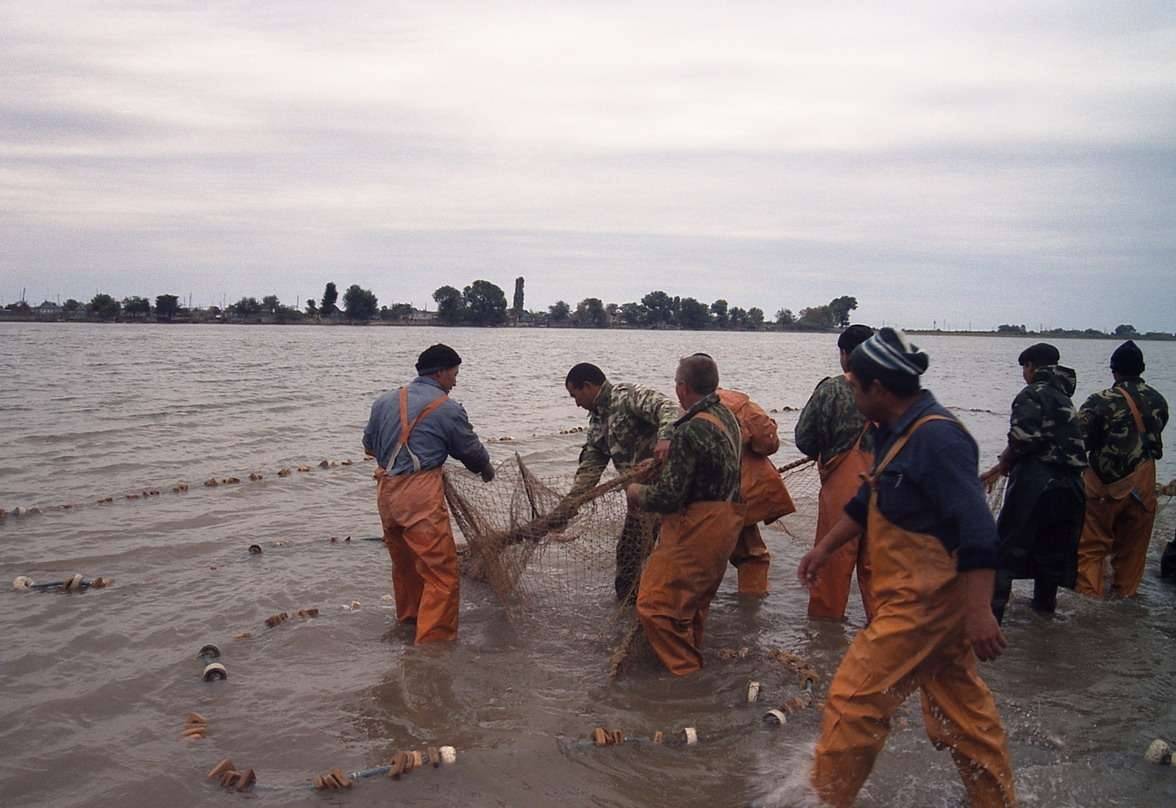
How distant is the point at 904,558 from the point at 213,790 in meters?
3.41

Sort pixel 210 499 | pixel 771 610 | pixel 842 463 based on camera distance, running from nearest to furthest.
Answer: pixel 842 463, pixel 771 610, pixel 210 499

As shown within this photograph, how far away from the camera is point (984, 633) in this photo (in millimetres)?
3201

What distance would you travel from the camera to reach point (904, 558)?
3471mm

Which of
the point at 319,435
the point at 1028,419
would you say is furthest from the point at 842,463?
the point at 319,435

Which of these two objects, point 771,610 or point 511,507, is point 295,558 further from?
point 771,610

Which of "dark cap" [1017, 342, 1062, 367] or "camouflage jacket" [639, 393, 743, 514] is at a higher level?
"dark cap" [1017, 342, 1062, 367]

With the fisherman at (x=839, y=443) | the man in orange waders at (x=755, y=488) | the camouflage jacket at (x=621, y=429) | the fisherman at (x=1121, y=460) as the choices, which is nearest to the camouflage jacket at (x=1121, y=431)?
the fisherman at (x=1121, y=460)

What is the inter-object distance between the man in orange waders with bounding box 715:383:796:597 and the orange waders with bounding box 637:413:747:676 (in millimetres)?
994

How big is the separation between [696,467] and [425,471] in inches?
77.5

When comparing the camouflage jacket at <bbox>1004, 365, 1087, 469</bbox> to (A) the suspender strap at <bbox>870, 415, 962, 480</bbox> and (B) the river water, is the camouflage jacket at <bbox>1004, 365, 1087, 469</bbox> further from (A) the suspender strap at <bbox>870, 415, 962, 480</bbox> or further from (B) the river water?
(A) the suspender strap at <bbox>870, 415, 962, 480</bbox>

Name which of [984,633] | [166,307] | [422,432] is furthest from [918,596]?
[166,307]

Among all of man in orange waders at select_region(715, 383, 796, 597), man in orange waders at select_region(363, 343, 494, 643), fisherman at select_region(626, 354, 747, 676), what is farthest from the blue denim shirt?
man in orange waders at select_region(715, 383, 796, 597)

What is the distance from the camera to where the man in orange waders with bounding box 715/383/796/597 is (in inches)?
263

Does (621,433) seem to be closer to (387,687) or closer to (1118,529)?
(387,687)
